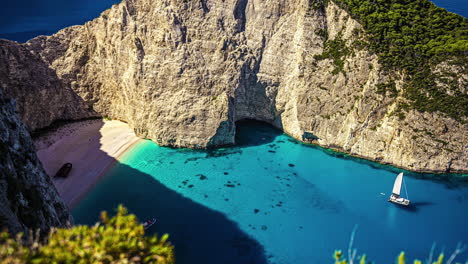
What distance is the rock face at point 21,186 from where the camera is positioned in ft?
44.8

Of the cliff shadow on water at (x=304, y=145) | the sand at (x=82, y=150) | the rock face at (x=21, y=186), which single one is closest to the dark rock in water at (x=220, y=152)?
the cliff shadow on water at (x=304, y=145)

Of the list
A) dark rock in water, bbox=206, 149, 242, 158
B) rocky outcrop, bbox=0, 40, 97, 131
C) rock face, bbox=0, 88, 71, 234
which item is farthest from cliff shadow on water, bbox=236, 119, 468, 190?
rock face, bbox=0, 88, 71, 234

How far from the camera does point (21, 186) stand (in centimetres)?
1538

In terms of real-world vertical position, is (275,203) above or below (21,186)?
below

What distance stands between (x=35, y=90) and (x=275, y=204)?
3398 cm

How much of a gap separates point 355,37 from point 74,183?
124 ft

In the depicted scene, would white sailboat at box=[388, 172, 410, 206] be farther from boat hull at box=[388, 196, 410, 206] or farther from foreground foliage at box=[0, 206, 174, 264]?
foreground foliage at box=[0, 206, 174, 264]

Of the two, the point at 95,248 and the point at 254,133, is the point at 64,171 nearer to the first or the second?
the point at 254,133

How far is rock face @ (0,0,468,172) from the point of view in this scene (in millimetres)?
34688

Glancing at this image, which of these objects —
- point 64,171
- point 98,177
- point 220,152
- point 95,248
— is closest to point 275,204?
point 220,152

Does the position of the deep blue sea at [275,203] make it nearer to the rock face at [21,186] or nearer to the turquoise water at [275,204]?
the turquoise water at [275,204]

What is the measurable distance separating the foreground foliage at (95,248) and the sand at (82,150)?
22.0 metres

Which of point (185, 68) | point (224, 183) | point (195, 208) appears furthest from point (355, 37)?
point (195, 208)

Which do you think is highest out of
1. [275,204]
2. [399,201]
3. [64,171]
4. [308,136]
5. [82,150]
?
[308,136]
